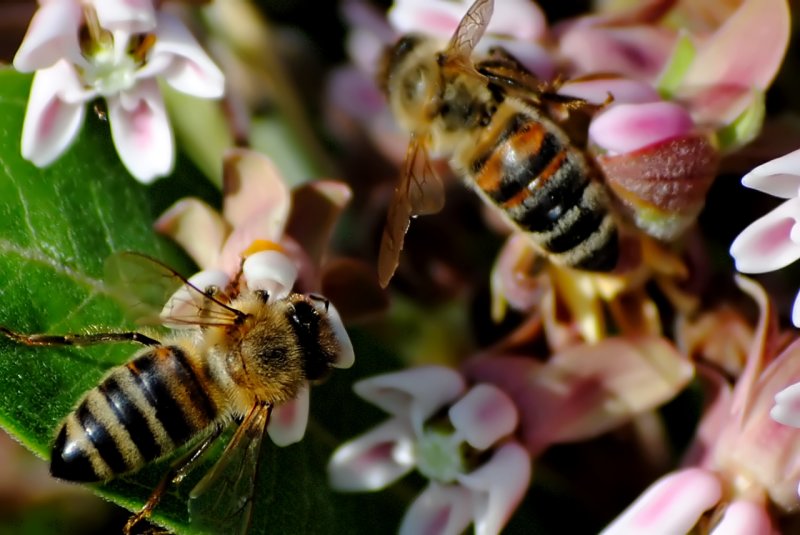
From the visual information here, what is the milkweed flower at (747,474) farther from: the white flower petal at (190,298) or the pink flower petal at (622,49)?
the white flower petal at (190,298)

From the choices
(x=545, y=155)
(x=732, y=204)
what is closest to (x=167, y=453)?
(x=545, y=155)

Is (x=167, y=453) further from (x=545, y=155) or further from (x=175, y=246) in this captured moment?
(x=545, y=155)

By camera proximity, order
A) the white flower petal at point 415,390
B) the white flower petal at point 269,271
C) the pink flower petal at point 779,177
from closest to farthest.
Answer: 1. the pink flower petal at point 779,177
2. the white flower petal at point 269,271
3. the white flower petal at point 415,390

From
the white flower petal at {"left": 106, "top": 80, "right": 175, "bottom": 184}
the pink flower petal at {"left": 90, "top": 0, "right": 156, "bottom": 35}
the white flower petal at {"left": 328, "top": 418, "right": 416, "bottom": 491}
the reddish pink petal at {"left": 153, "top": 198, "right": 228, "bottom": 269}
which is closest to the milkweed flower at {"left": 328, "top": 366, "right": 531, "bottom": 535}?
the white flower petal at {"left": 328, "top": 418, "right": 416, "bottom": 491}

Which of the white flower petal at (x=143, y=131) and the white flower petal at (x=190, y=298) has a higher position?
the white flower petal at (x=143, y=131)

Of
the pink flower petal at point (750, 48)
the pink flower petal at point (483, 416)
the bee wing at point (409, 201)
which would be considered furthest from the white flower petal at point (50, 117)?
the pink flower petal at point (750, 48)

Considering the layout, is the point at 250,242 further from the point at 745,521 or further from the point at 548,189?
the point at 745,521

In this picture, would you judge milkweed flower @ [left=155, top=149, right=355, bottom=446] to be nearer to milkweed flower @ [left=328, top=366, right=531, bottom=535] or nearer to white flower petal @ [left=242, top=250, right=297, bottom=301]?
white flower petal @ [left=242, top=250, right=297, bottom=301]
